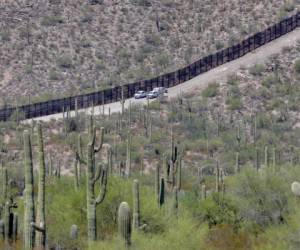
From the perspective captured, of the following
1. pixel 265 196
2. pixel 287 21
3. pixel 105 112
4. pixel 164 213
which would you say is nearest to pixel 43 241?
pixel 164 213

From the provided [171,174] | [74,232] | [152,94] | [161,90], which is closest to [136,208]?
[74,232]

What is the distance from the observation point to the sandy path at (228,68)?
73.0 metres

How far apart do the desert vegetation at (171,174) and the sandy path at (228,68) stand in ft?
3.05

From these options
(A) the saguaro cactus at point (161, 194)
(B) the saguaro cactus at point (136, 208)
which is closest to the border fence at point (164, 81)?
(A) the saguaro cactus at point (161, 194)

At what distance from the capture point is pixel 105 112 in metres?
68.7

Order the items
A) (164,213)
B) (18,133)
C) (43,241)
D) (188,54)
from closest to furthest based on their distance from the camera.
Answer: (43,241) < (164,213) < (18,133) < (188,54)

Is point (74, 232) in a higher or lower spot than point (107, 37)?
higher

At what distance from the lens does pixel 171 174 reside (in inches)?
1508

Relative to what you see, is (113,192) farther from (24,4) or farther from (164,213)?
(24,4)

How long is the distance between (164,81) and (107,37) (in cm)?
1205

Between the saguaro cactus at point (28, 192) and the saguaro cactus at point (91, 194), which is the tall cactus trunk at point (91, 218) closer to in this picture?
the saguaro cactus at point (91, 194)

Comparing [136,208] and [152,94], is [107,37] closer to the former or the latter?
[152,94]

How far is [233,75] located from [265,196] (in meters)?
37.1

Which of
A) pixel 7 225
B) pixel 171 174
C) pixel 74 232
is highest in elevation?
pixel 7 225
